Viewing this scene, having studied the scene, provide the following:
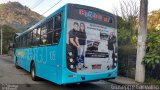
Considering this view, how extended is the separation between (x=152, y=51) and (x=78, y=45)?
484 cm

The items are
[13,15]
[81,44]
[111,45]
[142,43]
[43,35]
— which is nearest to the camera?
[81,44]

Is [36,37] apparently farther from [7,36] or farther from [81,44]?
[7,36]

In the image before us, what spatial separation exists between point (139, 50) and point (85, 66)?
4309 mm

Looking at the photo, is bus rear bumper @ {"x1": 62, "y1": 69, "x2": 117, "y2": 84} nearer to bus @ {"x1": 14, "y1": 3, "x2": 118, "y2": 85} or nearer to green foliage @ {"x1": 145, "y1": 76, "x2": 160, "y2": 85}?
bus @ {"x1": 14, "y1": 3, "x2": 118, "y2": 85}

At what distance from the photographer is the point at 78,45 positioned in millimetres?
9289

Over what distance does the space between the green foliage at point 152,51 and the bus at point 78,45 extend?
2286mm

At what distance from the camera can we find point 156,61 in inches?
458

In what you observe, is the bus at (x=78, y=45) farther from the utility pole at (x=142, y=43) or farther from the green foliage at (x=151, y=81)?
the green foliage at (x=151, y=81)

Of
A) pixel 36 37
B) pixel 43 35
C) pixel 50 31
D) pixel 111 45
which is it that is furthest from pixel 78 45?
pixel 36 37

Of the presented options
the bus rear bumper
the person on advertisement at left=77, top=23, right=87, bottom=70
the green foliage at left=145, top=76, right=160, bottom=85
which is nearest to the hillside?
the green foliage at left=145, top=76, right=160, bottom=85

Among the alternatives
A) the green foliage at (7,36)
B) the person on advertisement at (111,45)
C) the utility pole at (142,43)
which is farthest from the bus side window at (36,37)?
the green foliage at (7,36)

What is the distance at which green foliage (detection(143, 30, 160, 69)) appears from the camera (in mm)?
11798

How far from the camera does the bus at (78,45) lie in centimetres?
906

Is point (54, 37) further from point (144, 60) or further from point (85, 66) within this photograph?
point (144, 60)
